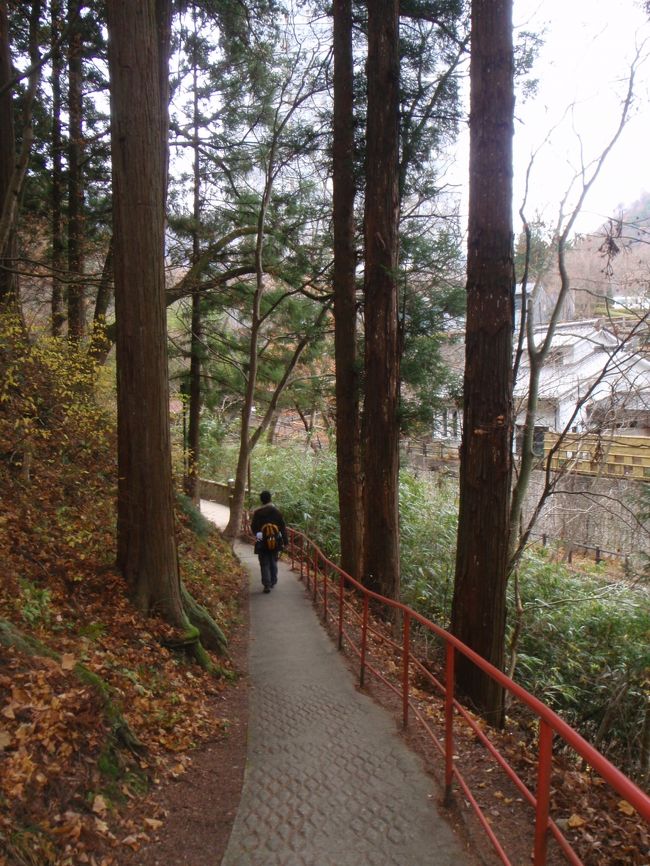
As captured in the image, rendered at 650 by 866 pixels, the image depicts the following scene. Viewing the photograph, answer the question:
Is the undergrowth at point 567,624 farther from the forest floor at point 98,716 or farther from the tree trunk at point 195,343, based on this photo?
the tree trunk at point 195,343

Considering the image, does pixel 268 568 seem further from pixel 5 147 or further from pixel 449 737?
pixel 5 147

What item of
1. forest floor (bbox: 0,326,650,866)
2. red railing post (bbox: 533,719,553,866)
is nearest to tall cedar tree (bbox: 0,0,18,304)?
forest floor (bbox: 0,326,650,866)

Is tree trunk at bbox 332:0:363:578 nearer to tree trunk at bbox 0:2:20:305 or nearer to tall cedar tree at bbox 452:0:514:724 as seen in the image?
tall cedar tree at bbox 452:0:514:724

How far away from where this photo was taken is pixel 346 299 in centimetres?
1066

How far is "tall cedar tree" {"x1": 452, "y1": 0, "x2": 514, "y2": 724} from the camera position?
582 centimetres

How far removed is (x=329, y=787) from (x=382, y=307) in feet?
22.7

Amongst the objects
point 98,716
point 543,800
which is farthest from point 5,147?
point 543,800

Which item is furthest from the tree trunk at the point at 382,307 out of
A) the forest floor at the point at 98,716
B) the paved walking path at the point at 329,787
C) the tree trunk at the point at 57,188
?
the tree trunk at the point at 57,188

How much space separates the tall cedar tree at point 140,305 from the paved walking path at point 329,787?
1647mm

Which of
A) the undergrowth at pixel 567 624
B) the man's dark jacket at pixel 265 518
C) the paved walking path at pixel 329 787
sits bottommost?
the undergrowth at pixel 567 624

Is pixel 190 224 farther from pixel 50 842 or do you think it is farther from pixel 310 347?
pixel 50 842

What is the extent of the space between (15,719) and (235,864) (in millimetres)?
1491

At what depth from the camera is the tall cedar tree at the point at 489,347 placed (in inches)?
229

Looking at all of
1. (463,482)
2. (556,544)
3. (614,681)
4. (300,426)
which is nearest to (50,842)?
(463,482)
